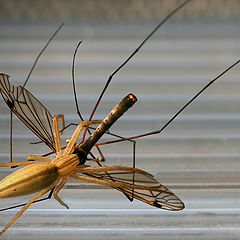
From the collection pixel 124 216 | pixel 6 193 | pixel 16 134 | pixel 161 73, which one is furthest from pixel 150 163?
pixel 6 193

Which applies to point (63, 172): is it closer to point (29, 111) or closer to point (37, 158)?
point (37, 158)

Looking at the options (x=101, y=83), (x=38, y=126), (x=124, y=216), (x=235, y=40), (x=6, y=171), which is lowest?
(x=124, y=216)

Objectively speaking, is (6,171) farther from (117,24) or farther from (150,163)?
(117,24)

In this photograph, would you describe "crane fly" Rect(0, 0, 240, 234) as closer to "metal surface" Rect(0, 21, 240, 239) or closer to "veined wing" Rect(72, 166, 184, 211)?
"veined wing" Rect(72, 166, 184, 211)

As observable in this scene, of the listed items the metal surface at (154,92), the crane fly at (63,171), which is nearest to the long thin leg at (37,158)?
the crane fly at (63,171)

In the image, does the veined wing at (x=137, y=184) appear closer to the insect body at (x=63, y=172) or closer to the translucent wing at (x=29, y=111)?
the insect body at (x=63, y=172)

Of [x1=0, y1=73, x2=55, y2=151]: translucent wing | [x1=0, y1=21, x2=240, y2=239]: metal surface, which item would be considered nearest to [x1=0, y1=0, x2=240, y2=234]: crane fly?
[x1=0, y1=73, x2=55, y2=151]: translucent wing
